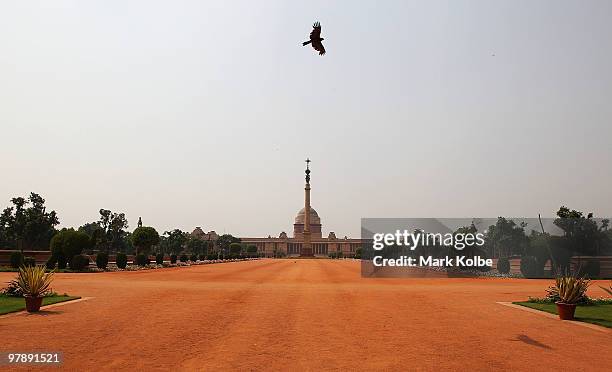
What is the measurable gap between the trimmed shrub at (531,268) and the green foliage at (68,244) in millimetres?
41171

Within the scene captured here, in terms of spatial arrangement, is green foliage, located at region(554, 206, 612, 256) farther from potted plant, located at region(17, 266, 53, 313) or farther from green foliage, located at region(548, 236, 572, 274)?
potted plant, located at region(17, 266, 53, 313)

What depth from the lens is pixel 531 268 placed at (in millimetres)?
44625

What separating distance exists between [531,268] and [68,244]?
4237 centimetres

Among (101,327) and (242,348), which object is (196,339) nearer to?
(242,348)

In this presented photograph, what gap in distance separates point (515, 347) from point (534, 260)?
37.0 metres

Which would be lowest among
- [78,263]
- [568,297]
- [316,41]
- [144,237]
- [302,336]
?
[302,336]

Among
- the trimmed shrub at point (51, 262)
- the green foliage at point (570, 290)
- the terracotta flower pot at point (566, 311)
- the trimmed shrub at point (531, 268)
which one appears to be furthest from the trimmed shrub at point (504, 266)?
the trimmed shrub at point (51, 262)

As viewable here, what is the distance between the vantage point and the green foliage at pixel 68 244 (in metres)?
45.2

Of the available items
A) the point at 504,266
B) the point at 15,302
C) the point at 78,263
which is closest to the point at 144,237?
the point at 78,263

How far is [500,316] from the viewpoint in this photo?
16609 millimetres

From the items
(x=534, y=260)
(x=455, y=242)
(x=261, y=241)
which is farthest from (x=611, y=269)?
(x=261, y=241)

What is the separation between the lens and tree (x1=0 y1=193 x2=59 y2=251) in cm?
7712

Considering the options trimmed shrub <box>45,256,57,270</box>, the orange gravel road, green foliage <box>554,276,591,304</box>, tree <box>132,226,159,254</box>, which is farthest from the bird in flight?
tree <box>132,226,159,254</box>

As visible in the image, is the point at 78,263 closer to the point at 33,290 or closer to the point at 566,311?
the point at 33,290
